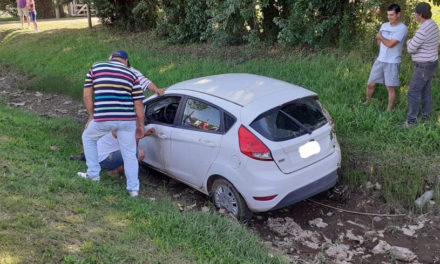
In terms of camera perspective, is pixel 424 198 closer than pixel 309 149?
No

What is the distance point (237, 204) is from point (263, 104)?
1162 millimetres

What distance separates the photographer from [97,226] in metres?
4.26

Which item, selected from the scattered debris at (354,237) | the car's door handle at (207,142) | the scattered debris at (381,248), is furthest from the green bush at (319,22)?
the scattered debris at (381,248)

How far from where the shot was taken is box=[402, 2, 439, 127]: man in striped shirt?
620cm

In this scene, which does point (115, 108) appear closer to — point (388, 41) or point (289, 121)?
point (289, 121)

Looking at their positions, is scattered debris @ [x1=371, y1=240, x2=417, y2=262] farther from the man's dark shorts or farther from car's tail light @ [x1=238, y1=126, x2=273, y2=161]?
the man's dark shorts

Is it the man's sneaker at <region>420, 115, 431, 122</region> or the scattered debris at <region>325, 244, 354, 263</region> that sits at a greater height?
the man's sneaker at <region>420, 115, 431, 122</region>

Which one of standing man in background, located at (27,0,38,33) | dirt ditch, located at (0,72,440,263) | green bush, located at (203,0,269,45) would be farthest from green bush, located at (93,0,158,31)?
dirt ditch, located at (0,72,440,263)

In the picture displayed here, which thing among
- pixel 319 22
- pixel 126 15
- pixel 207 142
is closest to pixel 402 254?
pixel 207 142

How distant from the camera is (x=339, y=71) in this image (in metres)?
8.15

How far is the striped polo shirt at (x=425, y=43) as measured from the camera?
621 centimetres

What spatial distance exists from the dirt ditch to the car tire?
0.15m

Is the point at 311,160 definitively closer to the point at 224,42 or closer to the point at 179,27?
the point at 224,42

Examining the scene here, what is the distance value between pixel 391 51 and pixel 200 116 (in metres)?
3.40
